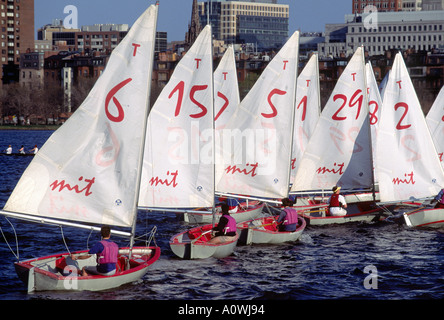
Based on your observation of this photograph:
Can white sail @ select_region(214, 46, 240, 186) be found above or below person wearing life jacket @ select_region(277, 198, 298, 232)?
above

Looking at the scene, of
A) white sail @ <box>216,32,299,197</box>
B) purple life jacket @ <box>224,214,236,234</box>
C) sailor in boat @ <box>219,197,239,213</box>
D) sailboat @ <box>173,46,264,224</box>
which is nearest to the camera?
purple life jacket @ <box>224,214,236,234</box>

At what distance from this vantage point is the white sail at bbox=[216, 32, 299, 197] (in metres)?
31.3

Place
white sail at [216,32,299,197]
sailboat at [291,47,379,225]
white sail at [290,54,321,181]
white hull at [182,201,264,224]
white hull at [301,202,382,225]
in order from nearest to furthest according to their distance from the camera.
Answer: white sail at [216,32,299,197]
white hull at [301,202,382,225]
white hull at [182,201,264,224]
sailboat at [291,47,379,225]
white sail at [290,54,321,181]

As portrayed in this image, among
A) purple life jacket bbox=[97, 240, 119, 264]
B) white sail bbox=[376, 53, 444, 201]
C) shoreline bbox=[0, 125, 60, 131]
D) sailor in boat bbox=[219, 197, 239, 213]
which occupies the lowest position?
shoreline bbox=[0, 125, 60, 131]

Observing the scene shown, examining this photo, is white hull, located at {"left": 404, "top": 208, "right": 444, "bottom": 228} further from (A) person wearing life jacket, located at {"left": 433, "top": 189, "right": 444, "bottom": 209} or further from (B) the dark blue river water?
(B) the dark blue river water

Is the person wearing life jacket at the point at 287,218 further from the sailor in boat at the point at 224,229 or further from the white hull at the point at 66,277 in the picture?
the white hull at the point at 66,277

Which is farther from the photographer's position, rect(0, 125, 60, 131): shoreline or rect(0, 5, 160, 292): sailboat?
rect(0, 125, 60, 131): shoreline

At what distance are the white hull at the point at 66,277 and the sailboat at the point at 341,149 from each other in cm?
1414

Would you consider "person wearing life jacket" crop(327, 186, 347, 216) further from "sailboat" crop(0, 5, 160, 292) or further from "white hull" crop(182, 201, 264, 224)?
"sailboat" crop(0, 5, 160, 292)

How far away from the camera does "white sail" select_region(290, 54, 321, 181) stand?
126ft

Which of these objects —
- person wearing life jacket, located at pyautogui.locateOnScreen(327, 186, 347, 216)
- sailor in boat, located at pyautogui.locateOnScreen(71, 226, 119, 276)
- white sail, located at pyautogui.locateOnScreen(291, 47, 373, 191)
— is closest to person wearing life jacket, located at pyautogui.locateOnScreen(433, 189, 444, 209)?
white sail, located at pyautogui.locateOnScreen(291, 47, 373, 191)

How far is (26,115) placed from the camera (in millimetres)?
163375

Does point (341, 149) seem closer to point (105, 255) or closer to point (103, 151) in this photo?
point (103, 151)

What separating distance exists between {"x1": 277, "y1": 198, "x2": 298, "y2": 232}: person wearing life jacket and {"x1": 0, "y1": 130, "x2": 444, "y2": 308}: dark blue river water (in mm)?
829
